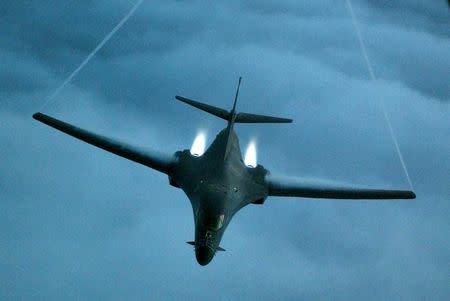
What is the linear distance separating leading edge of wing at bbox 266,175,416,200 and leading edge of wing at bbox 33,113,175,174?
984 cm

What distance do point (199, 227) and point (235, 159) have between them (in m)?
9.60

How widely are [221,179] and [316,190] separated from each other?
10337 millimetres

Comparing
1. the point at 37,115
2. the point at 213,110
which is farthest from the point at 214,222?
the point at 37,115

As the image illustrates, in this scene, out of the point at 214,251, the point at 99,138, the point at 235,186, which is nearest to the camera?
the point at 214,251

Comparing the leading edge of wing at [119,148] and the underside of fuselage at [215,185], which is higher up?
the underside of fuselage at [215,185]

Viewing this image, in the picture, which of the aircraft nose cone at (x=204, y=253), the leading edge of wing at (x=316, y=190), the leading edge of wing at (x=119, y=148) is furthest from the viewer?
the leading edge of wing at (x=119, y=148)

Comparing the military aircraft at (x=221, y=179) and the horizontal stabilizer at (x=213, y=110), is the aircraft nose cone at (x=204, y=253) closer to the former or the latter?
the military aircraft at (x=221, y=179)


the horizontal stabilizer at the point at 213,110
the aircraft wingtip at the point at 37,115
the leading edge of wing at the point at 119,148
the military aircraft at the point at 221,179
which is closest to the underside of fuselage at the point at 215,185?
the military aircraft at the point at 221,179

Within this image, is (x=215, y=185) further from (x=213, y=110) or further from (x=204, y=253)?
(x=213, y=110)

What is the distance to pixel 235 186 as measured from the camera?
40.6 metres

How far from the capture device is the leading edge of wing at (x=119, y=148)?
45.0 meters

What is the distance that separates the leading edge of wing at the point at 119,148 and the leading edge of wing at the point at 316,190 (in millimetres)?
9842

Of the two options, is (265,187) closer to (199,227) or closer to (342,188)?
(342,188)

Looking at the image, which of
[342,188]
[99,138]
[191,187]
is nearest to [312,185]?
[342,188]
